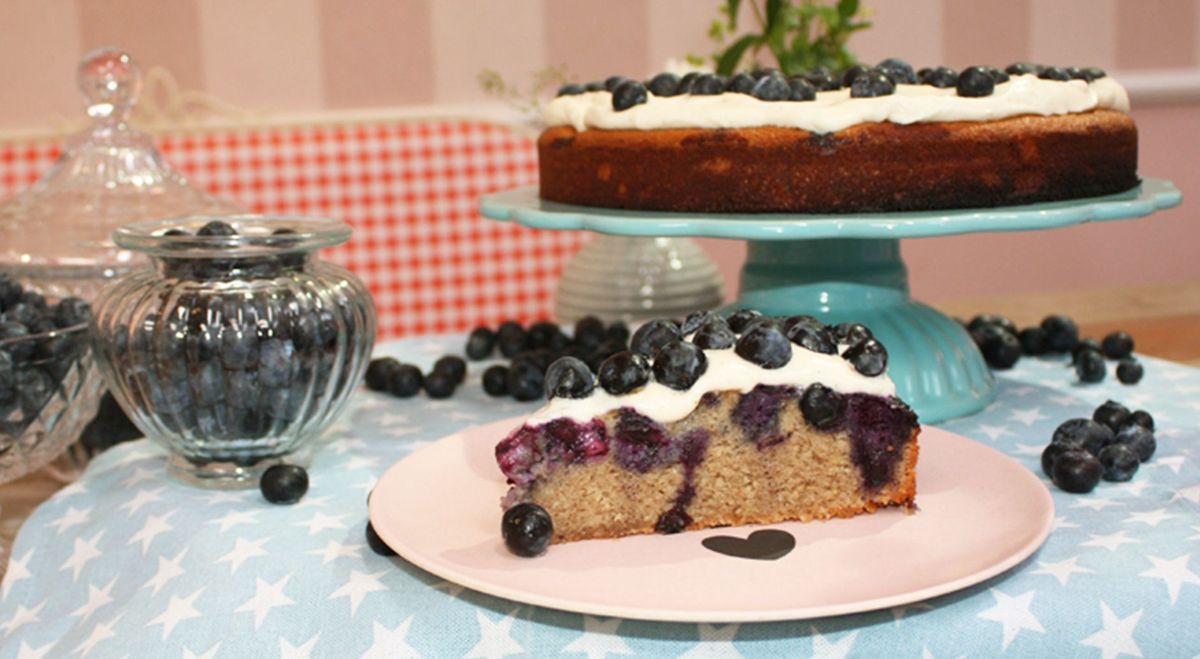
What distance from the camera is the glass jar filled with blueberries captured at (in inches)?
43.5

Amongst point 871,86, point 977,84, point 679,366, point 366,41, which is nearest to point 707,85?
point 871,86

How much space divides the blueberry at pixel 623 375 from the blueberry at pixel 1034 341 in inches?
34.9

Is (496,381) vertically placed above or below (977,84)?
below

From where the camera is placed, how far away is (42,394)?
1.16 meters

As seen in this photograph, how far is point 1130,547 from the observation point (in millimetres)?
934

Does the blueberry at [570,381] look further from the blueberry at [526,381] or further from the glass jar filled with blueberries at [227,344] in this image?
the blueberry at [526,381]

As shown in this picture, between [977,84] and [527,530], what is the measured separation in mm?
725

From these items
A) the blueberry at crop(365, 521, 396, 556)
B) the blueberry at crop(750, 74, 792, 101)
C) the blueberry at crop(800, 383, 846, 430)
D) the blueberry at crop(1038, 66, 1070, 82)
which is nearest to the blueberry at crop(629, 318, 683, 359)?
the blueberry at crop(800, 383, 846, 430)

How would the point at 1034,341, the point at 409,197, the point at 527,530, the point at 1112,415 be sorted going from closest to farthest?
1. the point at 527,530
2. the point at 1112,415
3. the point at 1034,341
4. the point at 409,197

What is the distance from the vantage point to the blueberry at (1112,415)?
120cm

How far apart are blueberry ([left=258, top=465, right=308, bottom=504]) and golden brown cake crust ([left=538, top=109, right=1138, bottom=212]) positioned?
49cm

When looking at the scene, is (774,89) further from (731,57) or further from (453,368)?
(731,57)

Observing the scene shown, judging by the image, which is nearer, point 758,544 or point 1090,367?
point 758,544

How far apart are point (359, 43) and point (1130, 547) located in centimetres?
239
